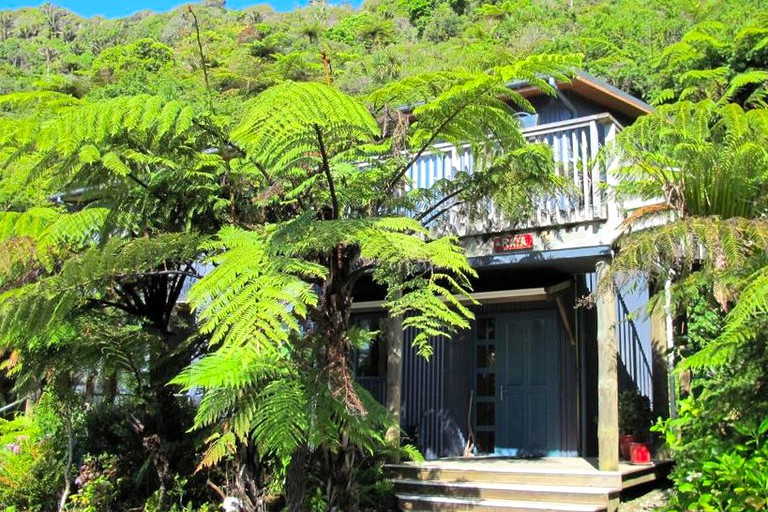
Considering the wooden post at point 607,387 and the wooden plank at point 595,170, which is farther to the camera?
the wooden plank at point 595,170

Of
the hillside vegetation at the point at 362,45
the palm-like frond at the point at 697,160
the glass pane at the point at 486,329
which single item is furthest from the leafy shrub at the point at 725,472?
the glass pane at the point at 486,329

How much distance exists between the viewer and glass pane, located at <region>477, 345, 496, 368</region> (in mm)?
11984

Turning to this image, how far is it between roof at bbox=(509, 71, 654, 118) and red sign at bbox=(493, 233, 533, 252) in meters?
3.63

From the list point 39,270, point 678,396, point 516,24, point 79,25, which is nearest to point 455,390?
point 678,396

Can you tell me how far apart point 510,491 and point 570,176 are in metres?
Result: 4.04

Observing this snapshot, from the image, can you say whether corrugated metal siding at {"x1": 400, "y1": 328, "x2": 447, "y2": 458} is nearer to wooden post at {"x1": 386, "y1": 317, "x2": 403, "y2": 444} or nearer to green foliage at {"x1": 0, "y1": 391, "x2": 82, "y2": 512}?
wooden post at {"x1": 386, "y1": 317, "x2": 403, "y2": 444}

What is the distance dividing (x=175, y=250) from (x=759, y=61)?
18815mm

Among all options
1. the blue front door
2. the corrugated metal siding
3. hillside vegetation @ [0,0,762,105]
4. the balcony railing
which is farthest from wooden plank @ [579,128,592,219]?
the corrugated metal siding

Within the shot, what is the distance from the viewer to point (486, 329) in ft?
39.9

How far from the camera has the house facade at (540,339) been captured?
31.2 ft

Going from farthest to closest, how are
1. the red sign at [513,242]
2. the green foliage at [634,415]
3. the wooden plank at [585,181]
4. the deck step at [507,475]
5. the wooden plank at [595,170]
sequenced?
the green foliage at [634,415]
the red sign at [513,242]
the wooden plank at [585,181]
the wooden plank at [595,170]
the deck step at [507,475]

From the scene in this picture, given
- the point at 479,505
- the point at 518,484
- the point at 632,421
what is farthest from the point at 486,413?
the point at 479,505

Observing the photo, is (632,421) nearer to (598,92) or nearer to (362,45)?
(598,92)

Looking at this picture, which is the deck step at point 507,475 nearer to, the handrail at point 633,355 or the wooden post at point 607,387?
the wooden post at point 607,387
